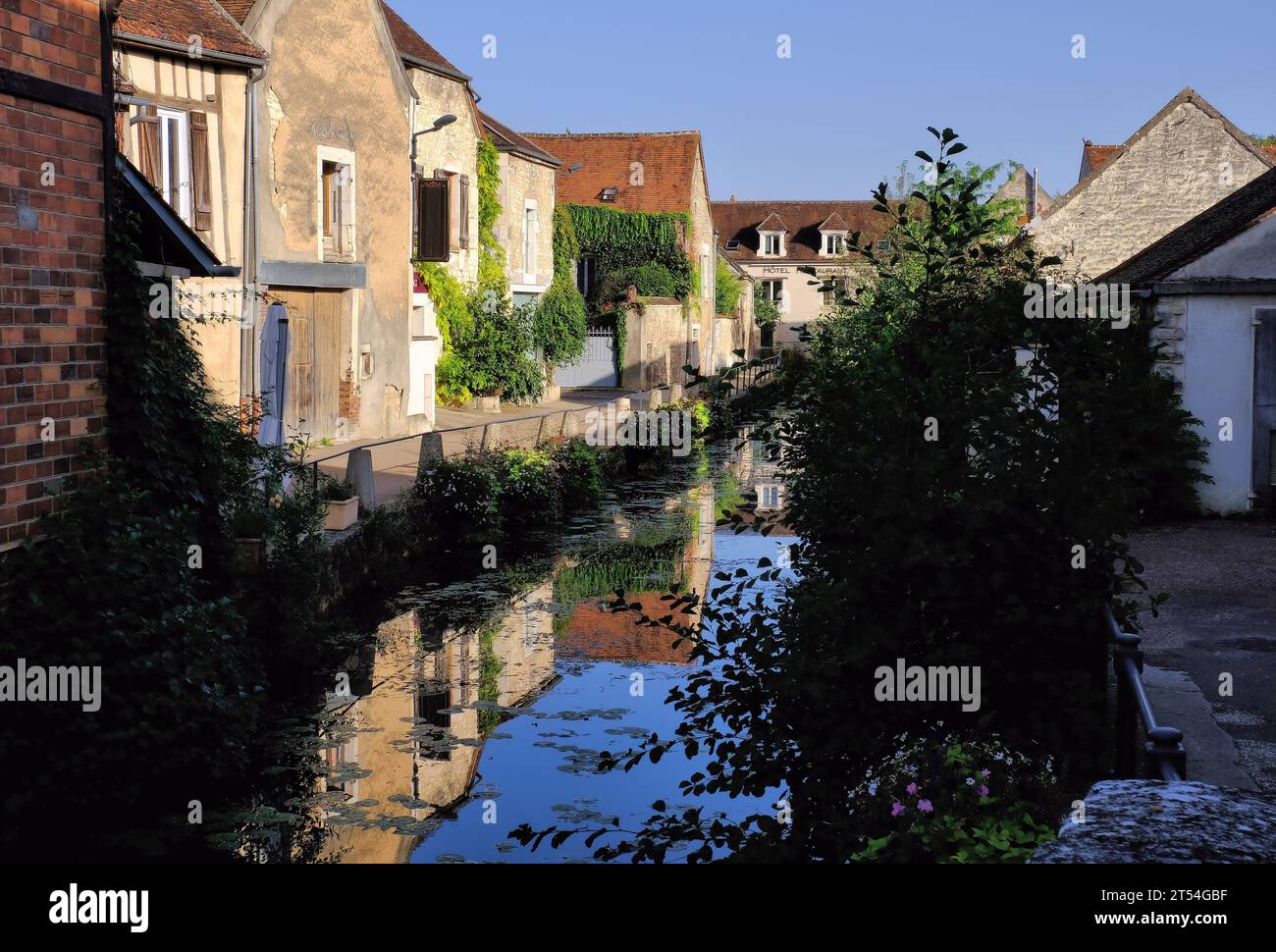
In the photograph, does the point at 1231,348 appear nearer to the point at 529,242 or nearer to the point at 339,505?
the point at 339,505

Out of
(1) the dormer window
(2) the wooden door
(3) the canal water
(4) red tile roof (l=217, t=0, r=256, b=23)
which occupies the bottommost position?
(3) the canal water

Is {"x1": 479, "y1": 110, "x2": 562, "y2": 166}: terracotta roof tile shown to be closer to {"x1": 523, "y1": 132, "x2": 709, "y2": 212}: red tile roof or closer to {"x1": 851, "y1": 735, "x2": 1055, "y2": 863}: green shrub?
{"x1": 523, "y1": 132, "x2": 709, "y2": 212}: red tile roof

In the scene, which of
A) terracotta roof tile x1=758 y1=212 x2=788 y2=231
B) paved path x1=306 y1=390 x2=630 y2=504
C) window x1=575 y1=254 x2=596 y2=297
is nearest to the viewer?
paved path x1=306 y1=390 x2=630 y2=504

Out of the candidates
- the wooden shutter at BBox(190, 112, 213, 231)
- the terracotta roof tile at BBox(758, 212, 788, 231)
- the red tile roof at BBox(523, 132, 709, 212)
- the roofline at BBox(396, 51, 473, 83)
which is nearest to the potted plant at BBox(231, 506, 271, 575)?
the wooden shutter at BBox(190, 112, 213, 231)

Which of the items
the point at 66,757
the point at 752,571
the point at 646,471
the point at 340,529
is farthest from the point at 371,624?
the point at 646,471

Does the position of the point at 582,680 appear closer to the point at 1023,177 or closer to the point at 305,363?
the point at 305,363

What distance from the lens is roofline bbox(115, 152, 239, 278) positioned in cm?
778

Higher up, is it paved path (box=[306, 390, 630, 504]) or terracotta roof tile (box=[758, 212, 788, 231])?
terracotta roof tile (box=[758, 212, 788, 231])

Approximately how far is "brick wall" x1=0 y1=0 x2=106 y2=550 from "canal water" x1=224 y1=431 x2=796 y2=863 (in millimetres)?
2159

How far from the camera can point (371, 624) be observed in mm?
12172

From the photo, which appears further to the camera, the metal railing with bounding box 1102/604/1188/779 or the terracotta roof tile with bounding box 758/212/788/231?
the terracotta roof tile with bounding box 758/212/788/231

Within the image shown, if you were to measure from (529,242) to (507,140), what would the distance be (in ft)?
9.14

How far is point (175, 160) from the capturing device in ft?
52.5

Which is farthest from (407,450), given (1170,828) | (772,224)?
(772,224)
